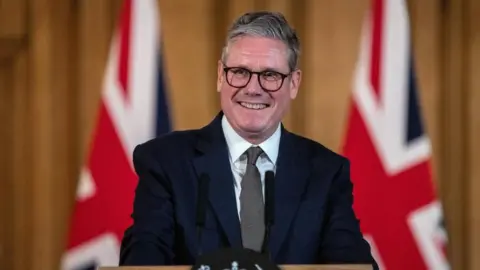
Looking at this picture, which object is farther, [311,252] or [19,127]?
[19,127]

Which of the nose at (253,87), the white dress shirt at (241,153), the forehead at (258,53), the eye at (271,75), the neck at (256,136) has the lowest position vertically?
the white dress shirt at (241,153)

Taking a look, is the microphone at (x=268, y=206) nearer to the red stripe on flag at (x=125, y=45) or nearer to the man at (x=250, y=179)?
the man at (x=250, y=179)

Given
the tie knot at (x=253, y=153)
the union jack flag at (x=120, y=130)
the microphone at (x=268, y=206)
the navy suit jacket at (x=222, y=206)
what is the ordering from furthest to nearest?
the union jack flag at (x=120, y=130) < the tie knot at (x=253, y=153) < the navy suit jacket at (x=222, y=206) < the microphone at (x=268, y=206)

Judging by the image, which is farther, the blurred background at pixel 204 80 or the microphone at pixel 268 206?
the blurred background at pixel 204 80

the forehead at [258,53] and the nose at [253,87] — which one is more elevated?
the forehead at [258,53]

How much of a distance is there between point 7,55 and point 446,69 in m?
1.28

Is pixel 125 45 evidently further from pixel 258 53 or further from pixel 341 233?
pixel 341 233

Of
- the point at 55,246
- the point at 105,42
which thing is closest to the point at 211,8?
the point at 105,42

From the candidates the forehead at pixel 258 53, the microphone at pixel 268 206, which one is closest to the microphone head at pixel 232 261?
the microphone at pixel 268 206

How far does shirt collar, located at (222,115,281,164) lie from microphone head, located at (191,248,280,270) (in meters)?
0.45

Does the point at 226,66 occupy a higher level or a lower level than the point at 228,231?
higher

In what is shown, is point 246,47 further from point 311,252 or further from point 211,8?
point 211,8

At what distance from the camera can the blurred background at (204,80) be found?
2186mm

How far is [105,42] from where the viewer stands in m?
2.19
